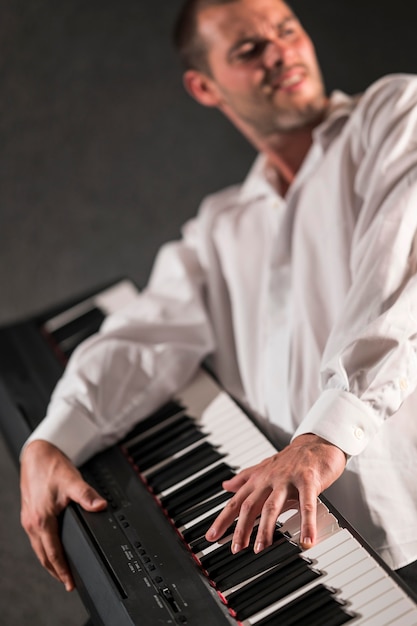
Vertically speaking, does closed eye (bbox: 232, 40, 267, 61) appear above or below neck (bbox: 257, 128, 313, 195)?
above

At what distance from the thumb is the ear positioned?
1.15 m

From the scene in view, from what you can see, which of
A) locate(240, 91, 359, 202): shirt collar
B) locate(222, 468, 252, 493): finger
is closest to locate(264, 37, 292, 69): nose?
locate(240, 91, 359, 202): shirt collar

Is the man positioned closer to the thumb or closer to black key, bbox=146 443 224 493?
the thumb

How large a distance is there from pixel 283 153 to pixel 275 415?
28.4 inches

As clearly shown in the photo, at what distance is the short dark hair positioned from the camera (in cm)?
220

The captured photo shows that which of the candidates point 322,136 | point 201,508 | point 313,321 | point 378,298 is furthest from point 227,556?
point 322,136

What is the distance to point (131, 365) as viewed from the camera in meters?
1.96

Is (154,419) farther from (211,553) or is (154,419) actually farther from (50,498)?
(211,553)

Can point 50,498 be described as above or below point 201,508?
above

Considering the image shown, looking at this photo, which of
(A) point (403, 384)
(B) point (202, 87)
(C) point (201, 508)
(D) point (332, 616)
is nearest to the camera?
(D) point (332, 616)

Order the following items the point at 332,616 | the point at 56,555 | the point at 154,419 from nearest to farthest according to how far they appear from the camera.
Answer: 1. the point at 332,616
2. the point at 56,555
3. the point at 154,419

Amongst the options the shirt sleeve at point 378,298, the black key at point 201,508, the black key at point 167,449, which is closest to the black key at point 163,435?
the black key at point 167,449

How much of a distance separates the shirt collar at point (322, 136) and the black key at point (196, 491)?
0.82m

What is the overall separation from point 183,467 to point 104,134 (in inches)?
58.6
